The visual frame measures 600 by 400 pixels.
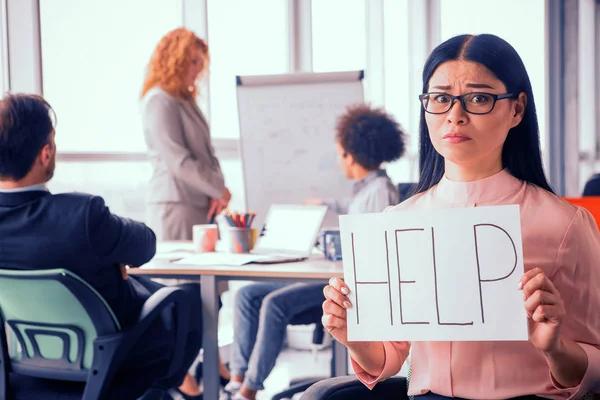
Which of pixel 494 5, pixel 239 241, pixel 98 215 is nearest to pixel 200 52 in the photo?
pixel 239 241

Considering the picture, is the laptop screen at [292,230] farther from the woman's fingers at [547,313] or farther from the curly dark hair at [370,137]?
the woman's fingers at [547,313]

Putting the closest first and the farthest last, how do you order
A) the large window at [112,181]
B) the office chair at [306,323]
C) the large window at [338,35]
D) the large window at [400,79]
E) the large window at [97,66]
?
the office chair at [306,323] → the large window at [97,66] → the large window at [112,181] → the large window at [338,35] → the large window at [400,79]

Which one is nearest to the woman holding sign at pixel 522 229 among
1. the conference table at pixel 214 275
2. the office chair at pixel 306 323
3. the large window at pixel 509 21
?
the conference table at pixel 214 275

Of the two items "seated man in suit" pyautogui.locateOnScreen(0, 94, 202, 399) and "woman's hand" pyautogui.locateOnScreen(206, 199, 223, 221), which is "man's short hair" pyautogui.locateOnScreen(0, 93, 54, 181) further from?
"woman's hand" pyautogui.locateOnScreen(206, 199, 223, 221)

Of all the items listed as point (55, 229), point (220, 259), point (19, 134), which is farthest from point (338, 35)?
point (55, 229)

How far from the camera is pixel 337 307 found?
1063mm

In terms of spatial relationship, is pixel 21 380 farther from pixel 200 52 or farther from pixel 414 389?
pixel 200 52

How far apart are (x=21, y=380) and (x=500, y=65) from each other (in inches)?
61.8

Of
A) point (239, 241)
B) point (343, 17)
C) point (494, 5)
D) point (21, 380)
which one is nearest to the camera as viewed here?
point (21, 380)

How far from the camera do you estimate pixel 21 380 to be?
1.94 meters

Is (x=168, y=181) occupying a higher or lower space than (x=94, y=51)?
lower

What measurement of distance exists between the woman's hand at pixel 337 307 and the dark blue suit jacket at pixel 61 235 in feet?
3.16

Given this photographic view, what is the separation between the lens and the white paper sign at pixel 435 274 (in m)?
0.95

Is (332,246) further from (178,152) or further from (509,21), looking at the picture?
(509,21)
